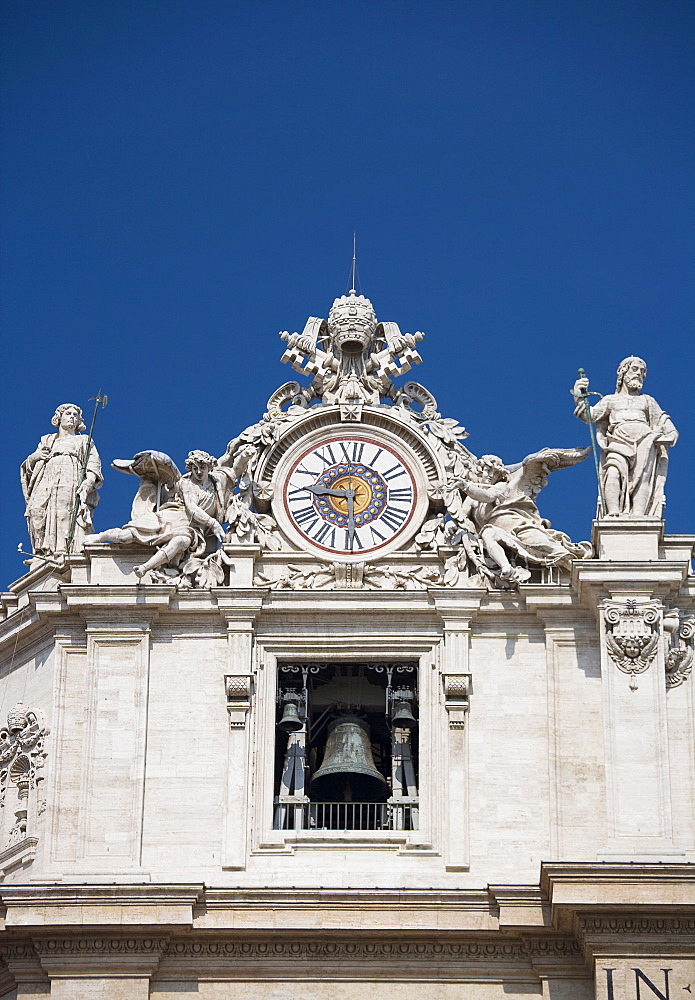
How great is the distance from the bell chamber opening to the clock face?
1.44 metres

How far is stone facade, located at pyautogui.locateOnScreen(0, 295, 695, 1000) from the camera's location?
1213 inches

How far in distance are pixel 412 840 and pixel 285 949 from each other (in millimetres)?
1872

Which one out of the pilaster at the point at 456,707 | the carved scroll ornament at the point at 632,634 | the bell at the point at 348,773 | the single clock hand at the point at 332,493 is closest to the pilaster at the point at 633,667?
the carved scroll ornament at the point at 632,634

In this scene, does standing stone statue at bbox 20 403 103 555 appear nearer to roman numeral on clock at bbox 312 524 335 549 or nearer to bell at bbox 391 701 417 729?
roman numeral on clock at bbox 312 524 335 549

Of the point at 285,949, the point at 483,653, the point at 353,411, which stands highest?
the point at 353,411

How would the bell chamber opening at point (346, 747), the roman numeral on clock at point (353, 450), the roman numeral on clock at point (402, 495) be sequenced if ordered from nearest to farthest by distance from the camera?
the bell chamber opening at point (346, 747), the roman numeral on clock at point (402, 495), the roman numeral on clock at point (353, 450)

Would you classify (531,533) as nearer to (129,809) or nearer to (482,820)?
(482,820)

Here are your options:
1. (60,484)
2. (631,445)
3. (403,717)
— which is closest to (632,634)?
(631,445)

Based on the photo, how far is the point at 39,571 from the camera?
111 ft

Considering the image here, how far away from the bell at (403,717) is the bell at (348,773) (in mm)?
426

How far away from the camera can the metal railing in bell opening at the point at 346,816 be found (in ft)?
106

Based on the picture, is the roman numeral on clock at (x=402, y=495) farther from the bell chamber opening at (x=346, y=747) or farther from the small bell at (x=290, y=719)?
the small bell at (x=290, y=719)

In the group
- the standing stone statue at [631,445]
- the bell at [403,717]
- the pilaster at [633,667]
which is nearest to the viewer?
the pilaster at [633,667]

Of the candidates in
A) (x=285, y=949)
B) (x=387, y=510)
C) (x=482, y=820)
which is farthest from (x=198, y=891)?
(x=387, y=510)
